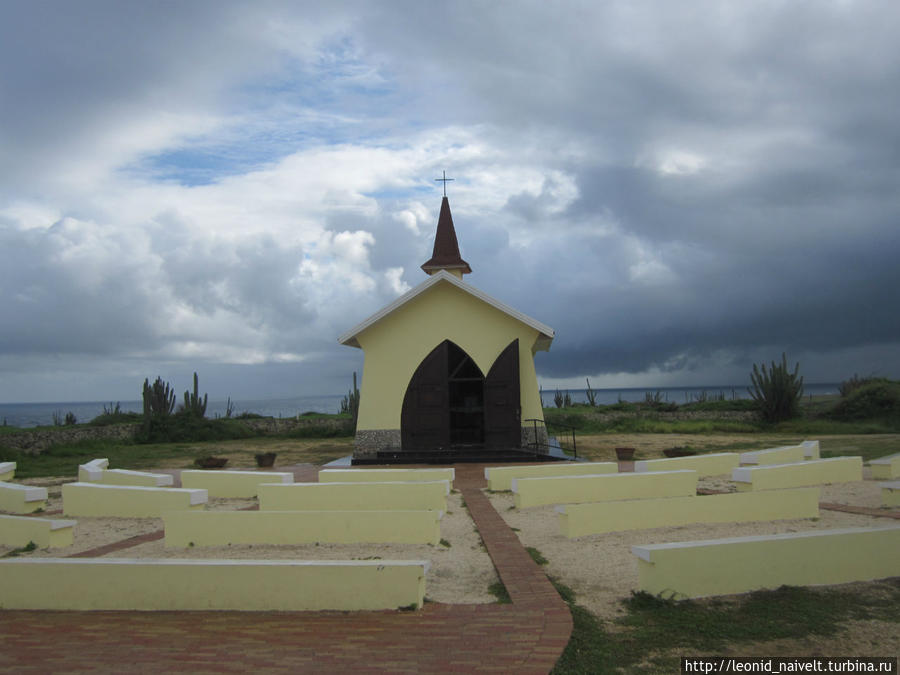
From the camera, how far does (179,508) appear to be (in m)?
10.4

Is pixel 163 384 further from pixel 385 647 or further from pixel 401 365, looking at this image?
pixel 385 647

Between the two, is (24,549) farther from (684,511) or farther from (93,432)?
(93,432)

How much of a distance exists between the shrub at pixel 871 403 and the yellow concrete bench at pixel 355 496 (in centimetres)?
2621

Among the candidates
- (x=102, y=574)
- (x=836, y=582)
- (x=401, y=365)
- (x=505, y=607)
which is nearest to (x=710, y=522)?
(x=836, y=582)

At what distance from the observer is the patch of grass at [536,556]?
7.30 metres

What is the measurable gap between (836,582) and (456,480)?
8.39 meters

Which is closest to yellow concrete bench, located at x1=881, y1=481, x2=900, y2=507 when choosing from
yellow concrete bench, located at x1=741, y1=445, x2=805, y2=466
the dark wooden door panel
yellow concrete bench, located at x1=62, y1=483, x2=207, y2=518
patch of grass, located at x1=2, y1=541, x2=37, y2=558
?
yellow concrete bench, located at x1=741, y1=445, x2=805, y2=466

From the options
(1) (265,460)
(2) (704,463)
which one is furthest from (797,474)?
A: (1) (265,460)

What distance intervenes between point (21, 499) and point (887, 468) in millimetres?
15326

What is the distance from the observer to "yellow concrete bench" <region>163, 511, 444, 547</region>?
824cm

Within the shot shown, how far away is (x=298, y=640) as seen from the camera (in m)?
5.07

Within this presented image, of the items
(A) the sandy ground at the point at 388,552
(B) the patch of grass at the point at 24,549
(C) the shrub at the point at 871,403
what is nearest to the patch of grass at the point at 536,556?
(A) the sandy ground at the point at 388,552

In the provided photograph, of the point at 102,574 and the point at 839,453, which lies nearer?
the point at 102,574

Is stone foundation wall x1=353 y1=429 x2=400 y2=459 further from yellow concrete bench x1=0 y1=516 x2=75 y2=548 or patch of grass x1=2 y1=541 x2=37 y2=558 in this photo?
patch of grass x1=2 y1=541 x2=37 y2=558
